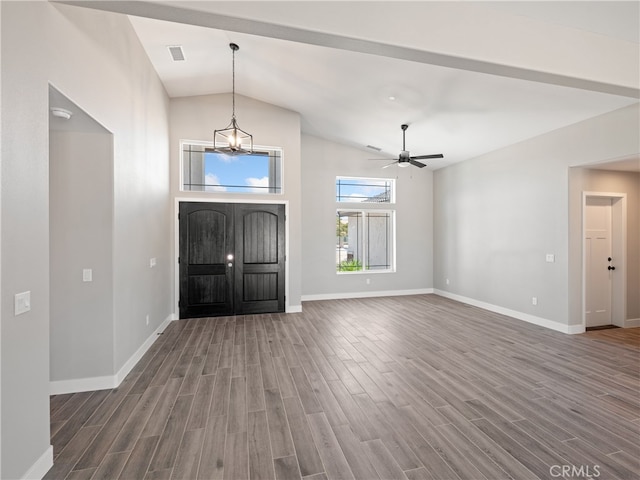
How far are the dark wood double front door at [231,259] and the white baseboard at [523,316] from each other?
158 inches

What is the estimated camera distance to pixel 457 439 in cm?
223

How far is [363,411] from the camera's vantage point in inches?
102

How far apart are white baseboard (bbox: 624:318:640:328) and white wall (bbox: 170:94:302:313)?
5616 mm

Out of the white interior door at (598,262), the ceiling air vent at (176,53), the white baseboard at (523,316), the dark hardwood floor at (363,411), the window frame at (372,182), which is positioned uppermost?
the ceiling air vent at (176,53)

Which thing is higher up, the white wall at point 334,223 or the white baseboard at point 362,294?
the white wall at point 334,223

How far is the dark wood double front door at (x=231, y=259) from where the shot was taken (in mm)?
5570

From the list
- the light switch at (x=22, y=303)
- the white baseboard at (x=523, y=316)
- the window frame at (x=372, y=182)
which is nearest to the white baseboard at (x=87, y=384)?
the light switch at (x=22, y=303)

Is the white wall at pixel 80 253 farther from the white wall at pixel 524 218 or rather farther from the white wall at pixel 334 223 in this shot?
the white wall at pixel 524 218

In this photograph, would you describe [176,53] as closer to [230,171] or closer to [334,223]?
[230,171]

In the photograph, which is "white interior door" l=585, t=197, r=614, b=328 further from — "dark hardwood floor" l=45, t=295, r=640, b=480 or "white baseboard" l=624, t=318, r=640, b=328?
"dark hardwood floor" l=45, t=295, r=640, b=480

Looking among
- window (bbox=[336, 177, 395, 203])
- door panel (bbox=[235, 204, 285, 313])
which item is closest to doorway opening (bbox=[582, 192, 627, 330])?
window (bbox=[336, 177, 395, 203])

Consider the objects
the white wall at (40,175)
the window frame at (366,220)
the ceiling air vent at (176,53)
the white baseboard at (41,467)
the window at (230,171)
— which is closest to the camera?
the white wall at (40,175)

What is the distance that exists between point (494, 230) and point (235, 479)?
601cm

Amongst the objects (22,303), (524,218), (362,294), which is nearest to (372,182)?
(362,294)
